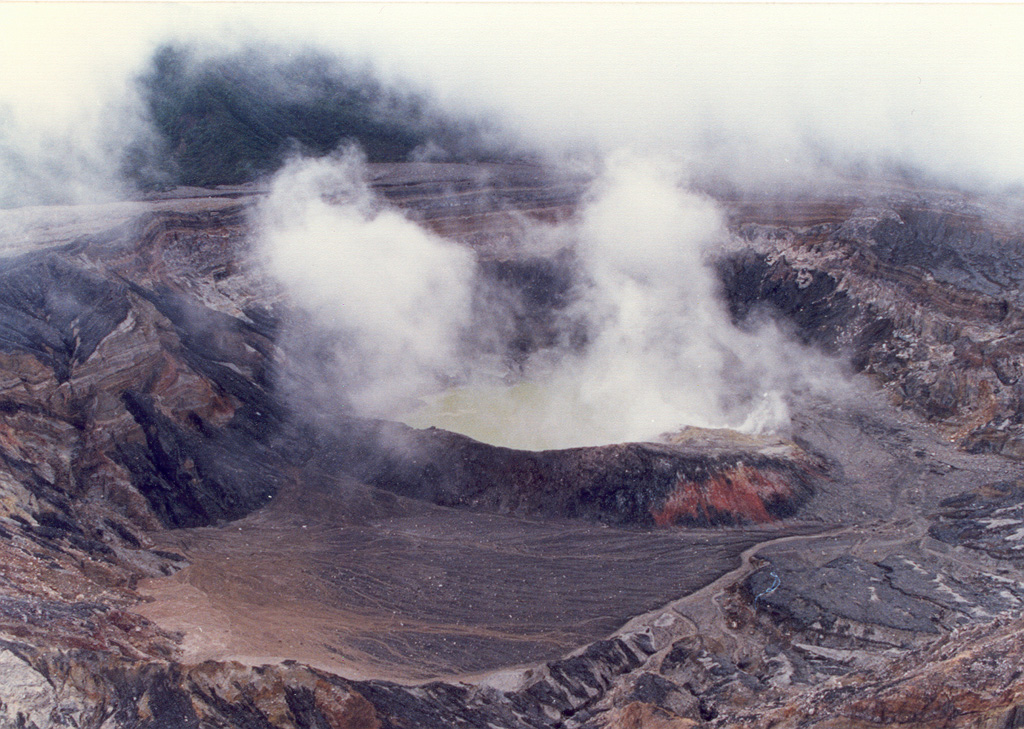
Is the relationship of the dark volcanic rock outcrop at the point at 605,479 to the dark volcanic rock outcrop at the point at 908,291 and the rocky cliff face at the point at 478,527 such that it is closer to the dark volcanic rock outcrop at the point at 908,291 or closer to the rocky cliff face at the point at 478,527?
the rocky cliff face at the point at 478,527

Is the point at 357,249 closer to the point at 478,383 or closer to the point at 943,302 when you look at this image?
the point at 478,383

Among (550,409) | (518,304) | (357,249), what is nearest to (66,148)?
(357,249)

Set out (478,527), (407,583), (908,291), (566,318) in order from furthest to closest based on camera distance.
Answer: (566,318) < (908,291) < (478,527) < (407,583)

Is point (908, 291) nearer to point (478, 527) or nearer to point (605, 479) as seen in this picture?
point (605, 479)

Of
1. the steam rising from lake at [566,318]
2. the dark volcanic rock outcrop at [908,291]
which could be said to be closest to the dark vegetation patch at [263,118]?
the steam rising from lake at [566,318]

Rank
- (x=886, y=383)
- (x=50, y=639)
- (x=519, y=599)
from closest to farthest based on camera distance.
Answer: (x=50, y=639) → (x=519, y=599) → (x=886, y=383)

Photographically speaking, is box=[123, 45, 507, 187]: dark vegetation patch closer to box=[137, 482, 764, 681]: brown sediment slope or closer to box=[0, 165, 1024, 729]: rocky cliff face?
box=[0, 165, 1024, 729]: rocky cliff face

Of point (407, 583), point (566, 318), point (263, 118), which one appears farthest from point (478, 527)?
point (263, 118)

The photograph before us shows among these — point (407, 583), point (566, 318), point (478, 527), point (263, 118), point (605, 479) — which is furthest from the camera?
point (263, 118)

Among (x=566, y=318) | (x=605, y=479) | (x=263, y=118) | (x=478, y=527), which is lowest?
(x=478, y=527)
